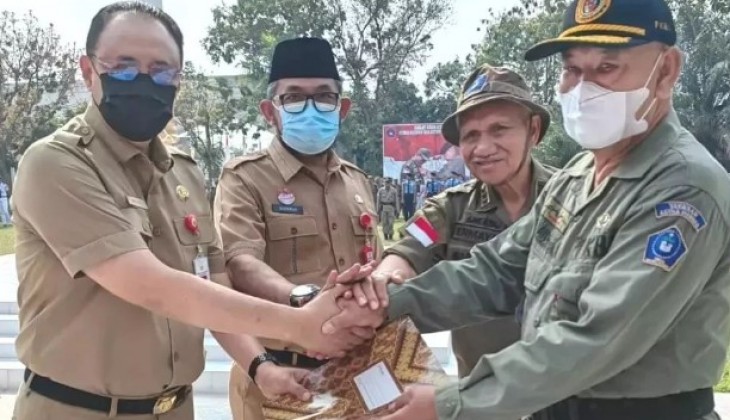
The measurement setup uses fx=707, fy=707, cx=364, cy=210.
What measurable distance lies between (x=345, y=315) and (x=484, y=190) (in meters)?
0.75

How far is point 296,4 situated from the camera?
27438 mm

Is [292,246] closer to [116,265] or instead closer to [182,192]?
[182,192]

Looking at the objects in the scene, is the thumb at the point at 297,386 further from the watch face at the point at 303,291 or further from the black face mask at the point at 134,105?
the black face mask at the point at 134,105

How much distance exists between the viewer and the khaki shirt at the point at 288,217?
2.63 meters

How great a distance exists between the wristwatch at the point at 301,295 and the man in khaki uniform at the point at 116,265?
23 centimetres

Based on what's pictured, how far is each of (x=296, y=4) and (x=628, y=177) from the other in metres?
27.2

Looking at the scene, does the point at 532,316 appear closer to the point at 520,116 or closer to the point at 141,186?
the point at 520,116

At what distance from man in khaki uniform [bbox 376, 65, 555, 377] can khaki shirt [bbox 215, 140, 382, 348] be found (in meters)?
0.39

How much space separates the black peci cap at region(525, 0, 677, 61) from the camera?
62.1 inches

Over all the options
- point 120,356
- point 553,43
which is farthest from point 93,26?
point 553,43

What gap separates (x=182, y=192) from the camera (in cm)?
217

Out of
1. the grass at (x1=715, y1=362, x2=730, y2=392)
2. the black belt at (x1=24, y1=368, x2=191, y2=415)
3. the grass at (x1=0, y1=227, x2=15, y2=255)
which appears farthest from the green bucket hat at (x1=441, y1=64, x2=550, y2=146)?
the grass at (x1=0, y1=227, x2=15, y2=255)

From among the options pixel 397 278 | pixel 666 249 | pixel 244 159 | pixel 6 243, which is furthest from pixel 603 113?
pixel 6 243

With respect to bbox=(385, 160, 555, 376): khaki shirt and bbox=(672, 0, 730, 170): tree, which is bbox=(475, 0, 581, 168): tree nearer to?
bbox=(672, 0, 730, 170): tree
